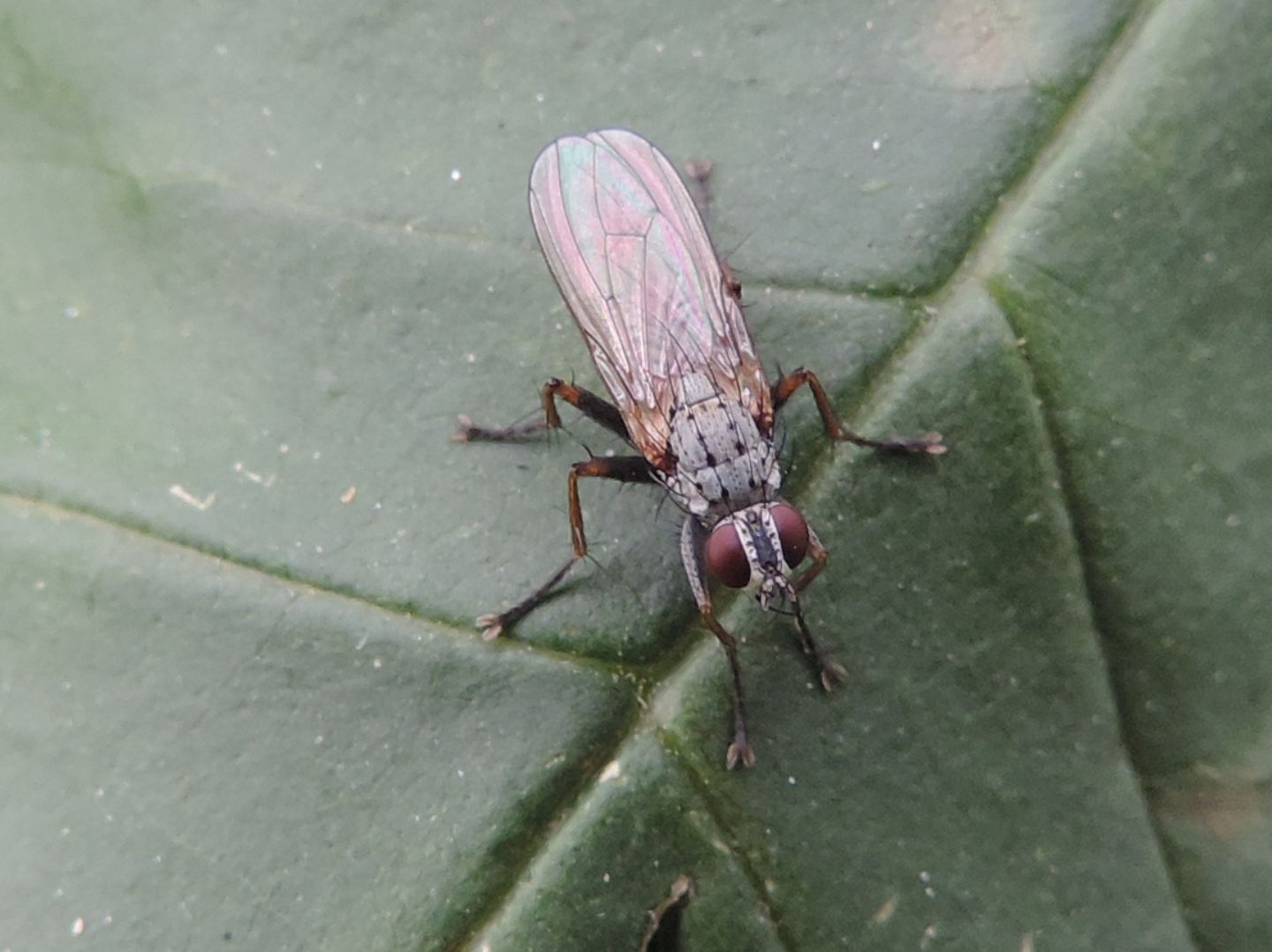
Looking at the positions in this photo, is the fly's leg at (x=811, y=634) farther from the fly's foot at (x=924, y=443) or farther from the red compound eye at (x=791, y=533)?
the fly's foot at (x=924, y=443)

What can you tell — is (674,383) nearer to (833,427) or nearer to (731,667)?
(833,427)

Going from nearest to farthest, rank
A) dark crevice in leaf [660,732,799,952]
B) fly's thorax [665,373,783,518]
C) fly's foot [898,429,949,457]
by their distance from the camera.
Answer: dark crevice in leaf [660,732,799,952], fly's foot [898,429,949,457], fly's thorax [665,373,783,518]

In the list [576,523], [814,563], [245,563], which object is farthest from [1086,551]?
[245,563]

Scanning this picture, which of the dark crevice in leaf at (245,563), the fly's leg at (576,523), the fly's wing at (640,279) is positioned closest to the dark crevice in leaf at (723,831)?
the dark crevice in leaf at (245,563)

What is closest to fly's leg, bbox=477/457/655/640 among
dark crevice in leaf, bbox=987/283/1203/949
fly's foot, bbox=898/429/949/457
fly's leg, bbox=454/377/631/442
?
fly's leg, bbox=454/377/631/442

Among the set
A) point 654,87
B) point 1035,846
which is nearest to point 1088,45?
point 654,87

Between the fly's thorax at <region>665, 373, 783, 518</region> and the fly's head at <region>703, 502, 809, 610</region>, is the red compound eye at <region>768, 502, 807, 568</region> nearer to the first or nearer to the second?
the fly's head at <region>703, 502, 809, 610</region>
